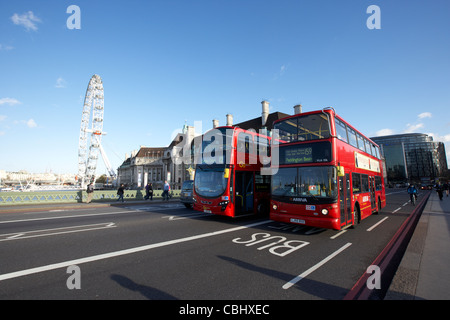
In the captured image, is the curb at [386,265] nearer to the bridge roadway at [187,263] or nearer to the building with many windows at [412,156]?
the bridge roadway at [187,263]

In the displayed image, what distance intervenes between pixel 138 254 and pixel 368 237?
7507 mm

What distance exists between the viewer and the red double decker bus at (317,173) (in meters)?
7.29

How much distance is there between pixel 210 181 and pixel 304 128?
190 inches

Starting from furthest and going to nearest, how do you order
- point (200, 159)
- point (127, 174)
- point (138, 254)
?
1. point (127, 174)
2. point (200, 159)
3. point (138, 254)

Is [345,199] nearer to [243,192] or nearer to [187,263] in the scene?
[243,192]

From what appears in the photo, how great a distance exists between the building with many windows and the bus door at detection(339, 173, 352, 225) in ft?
424

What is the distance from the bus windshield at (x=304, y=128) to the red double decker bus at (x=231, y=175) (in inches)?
89.9

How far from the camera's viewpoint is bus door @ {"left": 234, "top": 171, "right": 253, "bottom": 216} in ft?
33.0

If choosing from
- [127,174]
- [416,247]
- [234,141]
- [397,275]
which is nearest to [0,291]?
[397,275]

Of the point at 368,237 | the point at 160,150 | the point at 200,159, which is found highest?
the point at 160,150

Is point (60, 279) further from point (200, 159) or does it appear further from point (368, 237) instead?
point (368, 237)

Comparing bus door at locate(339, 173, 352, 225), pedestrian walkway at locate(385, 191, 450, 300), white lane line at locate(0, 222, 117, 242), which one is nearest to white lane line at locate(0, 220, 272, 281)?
white lane line at locate(0, 222, 117, 242)

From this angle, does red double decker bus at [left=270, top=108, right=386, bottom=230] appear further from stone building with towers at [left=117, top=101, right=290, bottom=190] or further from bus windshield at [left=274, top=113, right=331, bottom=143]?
stone building with towers at [left=117, top=101, right=290, bottom=190]
